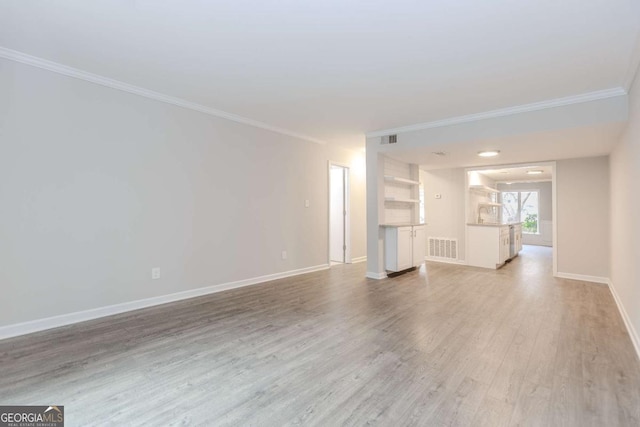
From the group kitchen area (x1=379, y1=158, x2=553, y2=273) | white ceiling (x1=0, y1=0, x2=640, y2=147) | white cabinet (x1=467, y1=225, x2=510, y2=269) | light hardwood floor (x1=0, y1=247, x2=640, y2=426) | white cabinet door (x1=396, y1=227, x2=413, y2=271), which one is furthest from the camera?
white cabinet (x1=467, y1=225, x2=510, y2=269)

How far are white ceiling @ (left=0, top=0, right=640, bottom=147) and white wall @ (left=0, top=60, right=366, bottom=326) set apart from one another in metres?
0.44

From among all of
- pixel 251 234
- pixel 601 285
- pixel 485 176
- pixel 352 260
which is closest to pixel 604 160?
pixel 601 285

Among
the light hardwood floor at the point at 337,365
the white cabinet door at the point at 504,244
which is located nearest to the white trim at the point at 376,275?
the light hardwood floor at the point at 337,365

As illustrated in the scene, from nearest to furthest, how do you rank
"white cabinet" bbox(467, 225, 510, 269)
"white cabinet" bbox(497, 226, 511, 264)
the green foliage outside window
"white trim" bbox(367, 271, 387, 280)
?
1. "white trim" bbox(367, 271, 387, 280)
2. "white cabinet" bbox(467, 225, 510, 269)
3. "white cabinet" bbox(497, 226, 511, 264)
4. the green foliage outside window

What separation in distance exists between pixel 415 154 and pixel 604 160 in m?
3.16

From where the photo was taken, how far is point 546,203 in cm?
1091

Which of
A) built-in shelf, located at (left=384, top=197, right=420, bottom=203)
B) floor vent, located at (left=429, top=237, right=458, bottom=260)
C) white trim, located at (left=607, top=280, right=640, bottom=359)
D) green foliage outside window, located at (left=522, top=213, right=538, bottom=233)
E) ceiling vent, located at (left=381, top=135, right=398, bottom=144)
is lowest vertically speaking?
white trim, located at (left=607, top=280, right=640, bottom=359)

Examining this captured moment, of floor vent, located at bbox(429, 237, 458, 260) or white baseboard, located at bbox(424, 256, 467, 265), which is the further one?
floor vent, located at bbox(429, 237, 458, 260)

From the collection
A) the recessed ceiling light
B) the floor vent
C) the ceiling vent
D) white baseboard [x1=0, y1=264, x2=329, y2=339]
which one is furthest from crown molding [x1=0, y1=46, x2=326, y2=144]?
the floor vent

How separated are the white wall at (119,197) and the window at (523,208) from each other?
1017 cm

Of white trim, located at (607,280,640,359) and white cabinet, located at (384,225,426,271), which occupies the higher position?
white cabinet, located at (384,225,426,271)

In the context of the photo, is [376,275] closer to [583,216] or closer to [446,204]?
[446,204]

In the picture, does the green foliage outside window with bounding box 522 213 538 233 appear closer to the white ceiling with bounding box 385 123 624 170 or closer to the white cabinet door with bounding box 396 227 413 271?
the white ceiling with bounding box 385 123 624 170

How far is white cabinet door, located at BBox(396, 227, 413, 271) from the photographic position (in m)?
5.48
